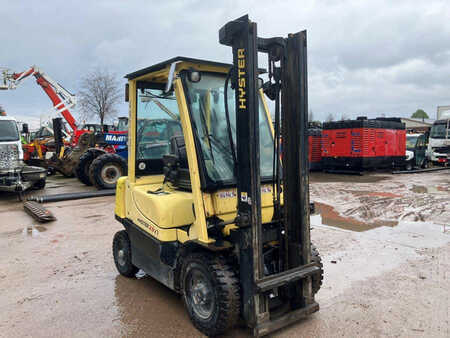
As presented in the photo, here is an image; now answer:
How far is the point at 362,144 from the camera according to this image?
15.9m

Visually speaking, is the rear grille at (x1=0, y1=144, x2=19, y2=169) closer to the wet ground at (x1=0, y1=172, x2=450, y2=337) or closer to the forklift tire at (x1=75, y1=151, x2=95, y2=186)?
the forklift tire at (x1=75, y1=151, x2=95, y2=186)

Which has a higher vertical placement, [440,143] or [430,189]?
[440,143]

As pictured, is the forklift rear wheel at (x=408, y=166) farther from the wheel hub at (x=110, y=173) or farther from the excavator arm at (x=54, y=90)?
the excavator arm at (x=54, y=90)

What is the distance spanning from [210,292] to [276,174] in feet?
3.85

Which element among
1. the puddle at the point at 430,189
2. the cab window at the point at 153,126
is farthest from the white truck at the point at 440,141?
the cab window at the point at 153,126

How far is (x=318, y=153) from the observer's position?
1839 centimetres

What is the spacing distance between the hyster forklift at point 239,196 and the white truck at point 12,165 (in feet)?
28.0

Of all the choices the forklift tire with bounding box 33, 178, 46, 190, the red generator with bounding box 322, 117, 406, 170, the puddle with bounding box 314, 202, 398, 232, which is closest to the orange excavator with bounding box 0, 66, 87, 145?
the forklift tire with bounding box 33, 178, 46, 190

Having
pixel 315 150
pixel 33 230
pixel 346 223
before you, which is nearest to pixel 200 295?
pixel 346 223

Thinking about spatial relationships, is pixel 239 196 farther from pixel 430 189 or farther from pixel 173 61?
pixel 430 189

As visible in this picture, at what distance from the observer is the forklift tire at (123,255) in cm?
449

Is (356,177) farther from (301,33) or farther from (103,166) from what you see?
(301,33)

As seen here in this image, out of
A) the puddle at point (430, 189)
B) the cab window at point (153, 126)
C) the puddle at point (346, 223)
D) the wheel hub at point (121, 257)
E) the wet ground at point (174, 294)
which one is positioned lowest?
the wet ground at point (174, 294)

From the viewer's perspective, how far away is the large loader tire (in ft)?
37.7
